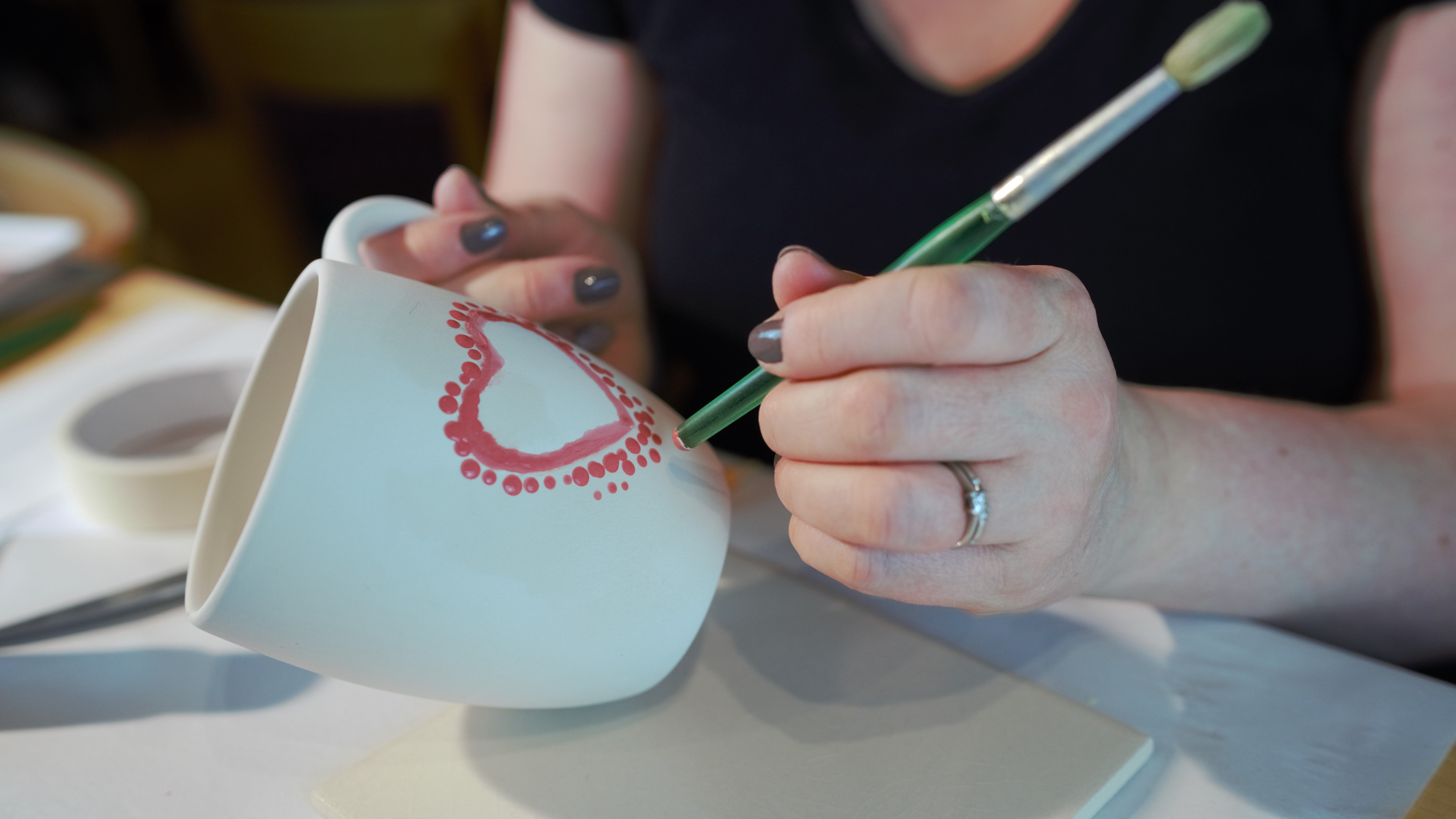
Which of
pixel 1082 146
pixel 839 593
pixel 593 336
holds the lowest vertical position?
pixel 839 593

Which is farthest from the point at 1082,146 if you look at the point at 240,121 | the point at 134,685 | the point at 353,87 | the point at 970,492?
the point at 240,121

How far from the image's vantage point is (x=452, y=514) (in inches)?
11.6

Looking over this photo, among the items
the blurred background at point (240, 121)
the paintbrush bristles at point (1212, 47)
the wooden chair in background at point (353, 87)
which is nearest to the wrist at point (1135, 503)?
the paintbrush bristles at point (1212, 47)

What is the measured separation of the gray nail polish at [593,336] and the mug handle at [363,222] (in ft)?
0.30

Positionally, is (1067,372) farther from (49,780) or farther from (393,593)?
(49,780)

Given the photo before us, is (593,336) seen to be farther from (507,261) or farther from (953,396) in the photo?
(953,396)

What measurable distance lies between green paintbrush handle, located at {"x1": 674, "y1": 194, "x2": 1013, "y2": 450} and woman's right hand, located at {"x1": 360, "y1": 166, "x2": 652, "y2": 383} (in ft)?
0.42

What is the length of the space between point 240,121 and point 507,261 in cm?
109

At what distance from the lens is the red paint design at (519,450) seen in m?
0.30

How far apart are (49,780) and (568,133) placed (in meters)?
0.52

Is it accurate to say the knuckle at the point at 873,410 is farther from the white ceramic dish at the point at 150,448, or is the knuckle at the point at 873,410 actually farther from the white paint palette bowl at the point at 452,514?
the white ceramic dish at the point at 150,448

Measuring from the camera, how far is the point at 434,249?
17.7 inches

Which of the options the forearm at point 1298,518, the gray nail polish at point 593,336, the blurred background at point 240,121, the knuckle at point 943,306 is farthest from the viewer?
the blurred background at point 240,121

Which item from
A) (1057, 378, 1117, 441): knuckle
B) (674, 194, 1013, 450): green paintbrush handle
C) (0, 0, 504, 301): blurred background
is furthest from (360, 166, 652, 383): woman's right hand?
(0, 0, 504, 301): blurred background
